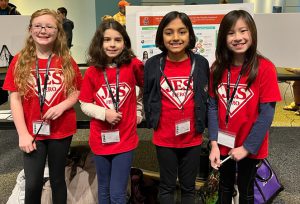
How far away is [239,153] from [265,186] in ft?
2.48

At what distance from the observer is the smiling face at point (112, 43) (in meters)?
1.51

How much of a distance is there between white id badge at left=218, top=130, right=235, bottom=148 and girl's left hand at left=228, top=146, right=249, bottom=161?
0.03 metres

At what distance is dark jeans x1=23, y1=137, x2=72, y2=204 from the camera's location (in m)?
1.57

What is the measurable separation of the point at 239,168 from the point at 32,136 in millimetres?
1033

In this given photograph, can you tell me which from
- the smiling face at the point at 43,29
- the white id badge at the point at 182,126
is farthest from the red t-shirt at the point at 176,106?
the smiling face at the point at 43,29

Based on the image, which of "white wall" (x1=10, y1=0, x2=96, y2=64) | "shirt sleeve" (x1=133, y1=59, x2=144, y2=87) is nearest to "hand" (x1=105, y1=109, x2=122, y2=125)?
"shirt sleeve" (x1=133, y1=59, x2=144, y2=87)

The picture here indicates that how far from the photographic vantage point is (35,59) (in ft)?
5.15

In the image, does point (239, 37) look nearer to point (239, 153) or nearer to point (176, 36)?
point (176, 36)

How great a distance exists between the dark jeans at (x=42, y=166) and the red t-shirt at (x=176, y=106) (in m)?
0.52

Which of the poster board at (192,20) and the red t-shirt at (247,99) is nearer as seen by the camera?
the red t-shirt at (247,99)

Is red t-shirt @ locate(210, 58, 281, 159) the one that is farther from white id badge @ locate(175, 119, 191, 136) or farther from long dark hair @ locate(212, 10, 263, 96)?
white id badge @ locate(175, 119, 191, 136)

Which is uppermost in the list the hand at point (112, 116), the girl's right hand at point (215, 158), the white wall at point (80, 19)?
the white wall at point (80, 19)

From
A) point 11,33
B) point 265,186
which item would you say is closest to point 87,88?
point 265,186

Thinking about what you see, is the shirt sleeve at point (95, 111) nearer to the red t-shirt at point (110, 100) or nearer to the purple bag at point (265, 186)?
the red t-shirt at point (110, 100)
